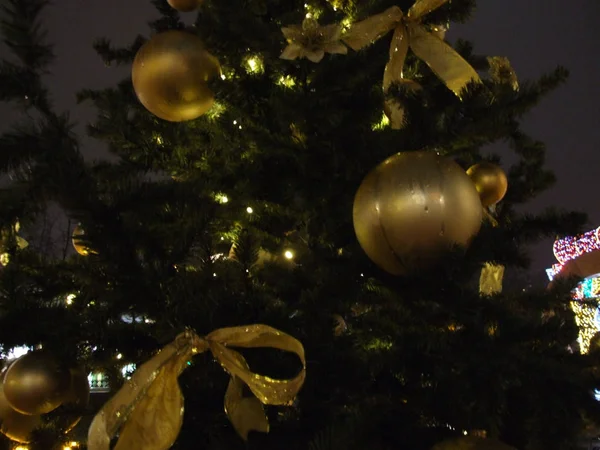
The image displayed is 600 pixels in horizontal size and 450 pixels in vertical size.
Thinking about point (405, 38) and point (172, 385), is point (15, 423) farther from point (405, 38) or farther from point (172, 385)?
point (405, 38)

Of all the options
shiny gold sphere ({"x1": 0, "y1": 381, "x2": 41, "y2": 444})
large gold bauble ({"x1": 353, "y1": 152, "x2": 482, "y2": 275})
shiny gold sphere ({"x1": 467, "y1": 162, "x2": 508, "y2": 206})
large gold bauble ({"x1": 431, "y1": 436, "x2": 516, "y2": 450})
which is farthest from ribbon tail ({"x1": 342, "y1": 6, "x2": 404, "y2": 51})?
shiny gold sphere ({"x1": 0, "y1": 381, "x2": 41, "y2": 444})

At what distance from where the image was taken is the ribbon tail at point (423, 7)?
1.05 metres

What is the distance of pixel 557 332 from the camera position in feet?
2.64

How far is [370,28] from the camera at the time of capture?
3.53 ft

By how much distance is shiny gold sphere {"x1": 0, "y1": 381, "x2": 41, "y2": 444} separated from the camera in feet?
4.18

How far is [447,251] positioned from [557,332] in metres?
0.22

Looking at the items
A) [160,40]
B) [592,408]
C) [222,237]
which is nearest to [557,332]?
[592,408]

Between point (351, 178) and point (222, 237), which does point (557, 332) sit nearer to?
point (351, 178)

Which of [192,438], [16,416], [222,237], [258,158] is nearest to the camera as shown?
[192,438]

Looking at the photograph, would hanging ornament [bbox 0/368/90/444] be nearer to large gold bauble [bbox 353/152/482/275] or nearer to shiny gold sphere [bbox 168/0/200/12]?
large gold bauble [bbox 353/152/482/275]

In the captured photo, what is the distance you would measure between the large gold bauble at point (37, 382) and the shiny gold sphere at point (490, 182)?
1.05m

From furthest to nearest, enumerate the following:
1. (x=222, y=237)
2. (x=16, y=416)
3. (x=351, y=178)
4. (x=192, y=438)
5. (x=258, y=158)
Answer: (x=222, y=237) < (x=16, y=416) < (x=258, y=158) < (x=351, y=178) < (x=192, y=438)

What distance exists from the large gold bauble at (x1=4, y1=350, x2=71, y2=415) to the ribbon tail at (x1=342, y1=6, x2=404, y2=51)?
88 centimetres

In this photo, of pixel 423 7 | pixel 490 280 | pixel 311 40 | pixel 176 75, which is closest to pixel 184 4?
pixel 176 75
